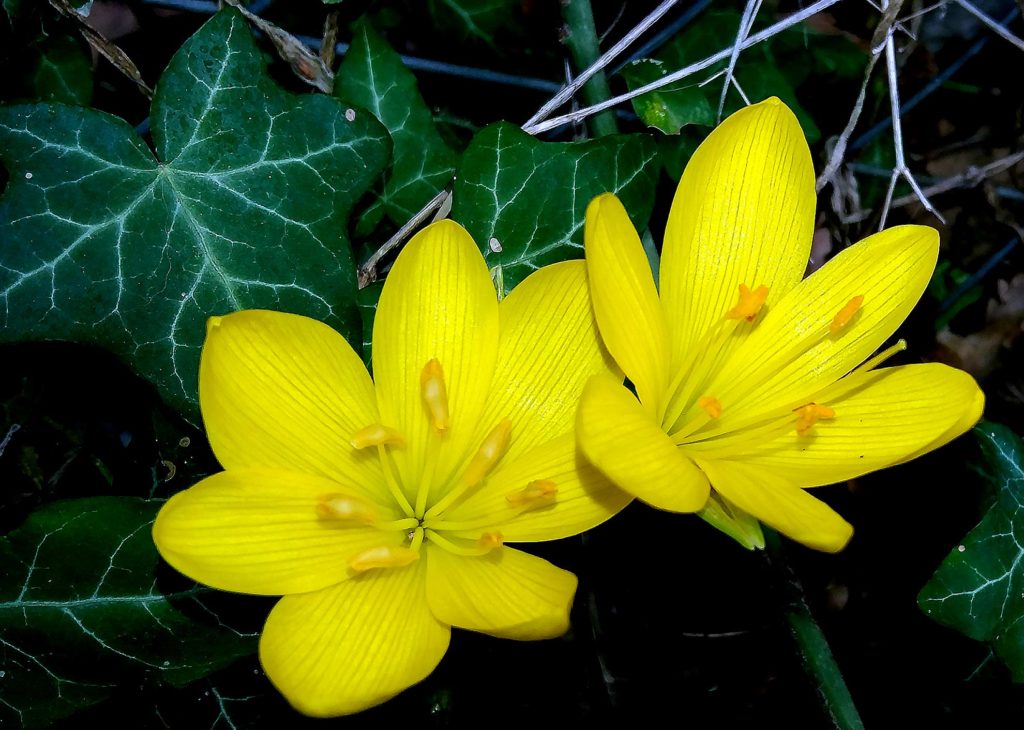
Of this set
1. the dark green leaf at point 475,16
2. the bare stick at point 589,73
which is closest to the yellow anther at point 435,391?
the bare stick at point 589,73

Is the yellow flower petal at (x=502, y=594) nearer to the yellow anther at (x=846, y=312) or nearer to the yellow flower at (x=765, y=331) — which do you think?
the yellow flower at (x=765, y=331)

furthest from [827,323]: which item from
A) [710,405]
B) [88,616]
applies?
[88,616]

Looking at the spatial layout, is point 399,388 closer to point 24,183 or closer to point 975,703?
point 24,183

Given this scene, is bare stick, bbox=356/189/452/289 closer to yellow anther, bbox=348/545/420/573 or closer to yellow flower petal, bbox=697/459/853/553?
yellow anther, bbox=348/545/420/573

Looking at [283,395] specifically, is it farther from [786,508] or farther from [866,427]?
[866,427]

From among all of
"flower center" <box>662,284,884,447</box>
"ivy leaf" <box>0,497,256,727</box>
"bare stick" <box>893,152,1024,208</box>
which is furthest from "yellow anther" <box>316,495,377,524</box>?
"bare stick" <box>893,152,1024,208</box>
